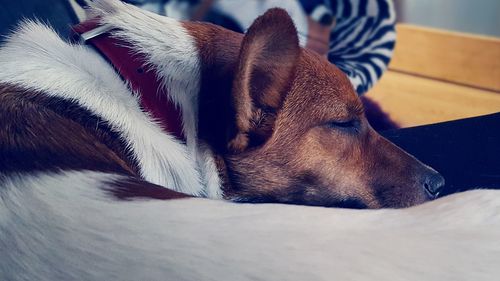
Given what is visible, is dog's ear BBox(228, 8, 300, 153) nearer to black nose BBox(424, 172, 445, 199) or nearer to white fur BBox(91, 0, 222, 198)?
white fur BBox(91, 0, 222, 198)

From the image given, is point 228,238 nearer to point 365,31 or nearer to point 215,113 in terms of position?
point 215,113

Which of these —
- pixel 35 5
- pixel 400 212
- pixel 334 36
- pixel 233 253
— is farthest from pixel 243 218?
pixel 334 36

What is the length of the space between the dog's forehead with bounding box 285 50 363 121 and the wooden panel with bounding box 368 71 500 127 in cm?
43

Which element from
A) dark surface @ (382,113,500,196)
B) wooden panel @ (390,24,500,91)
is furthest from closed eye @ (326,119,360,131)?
wooden panel @ (390,24,500,91)

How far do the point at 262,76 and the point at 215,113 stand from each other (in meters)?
0.11

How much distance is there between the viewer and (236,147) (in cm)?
95

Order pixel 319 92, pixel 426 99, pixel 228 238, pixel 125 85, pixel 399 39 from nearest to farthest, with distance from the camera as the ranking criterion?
pixel 228 238 < pixel 125 85 < pixel 319 92 < pixel 426 99 < pixel 399 39

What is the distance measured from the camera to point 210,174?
0.96 metres

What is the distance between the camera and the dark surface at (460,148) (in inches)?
35.6

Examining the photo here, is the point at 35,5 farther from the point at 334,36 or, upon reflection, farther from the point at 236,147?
the point at 334,36

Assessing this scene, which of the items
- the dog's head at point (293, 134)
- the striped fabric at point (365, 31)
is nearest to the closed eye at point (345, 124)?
the dog's head at point (293, 134)

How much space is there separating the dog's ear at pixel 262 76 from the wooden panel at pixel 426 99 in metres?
0.62

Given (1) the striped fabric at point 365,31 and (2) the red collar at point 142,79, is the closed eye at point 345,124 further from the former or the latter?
(1) the striped fabric at point 365,31

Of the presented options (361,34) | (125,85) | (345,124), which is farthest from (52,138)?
(361,34)
